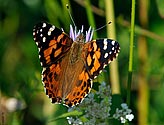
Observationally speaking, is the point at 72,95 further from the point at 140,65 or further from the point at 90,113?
the point at 140,65

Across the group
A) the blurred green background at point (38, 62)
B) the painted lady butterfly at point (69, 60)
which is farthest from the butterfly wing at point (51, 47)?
the blurred green background at point (38, 62)

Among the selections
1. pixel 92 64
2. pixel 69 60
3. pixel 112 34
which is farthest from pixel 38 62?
pixel 92 64

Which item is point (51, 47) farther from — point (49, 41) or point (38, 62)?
point (38, 62)

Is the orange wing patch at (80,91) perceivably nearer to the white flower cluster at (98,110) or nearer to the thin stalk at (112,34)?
the white flower cluster at (98,110)

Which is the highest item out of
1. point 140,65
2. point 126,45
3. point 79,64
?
point 126,45

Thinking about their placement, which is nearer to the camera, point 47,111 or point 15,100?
point 15,100

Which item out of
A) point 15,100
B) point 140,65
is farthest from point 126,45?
point 15,100

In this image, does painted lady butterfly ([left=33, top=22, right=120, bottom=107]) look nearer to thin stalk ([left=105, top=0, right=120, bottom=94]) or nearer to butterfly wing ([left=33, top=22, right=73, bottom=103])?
butterfly wing ([left=33, top=22, right=73, bottom=103])
